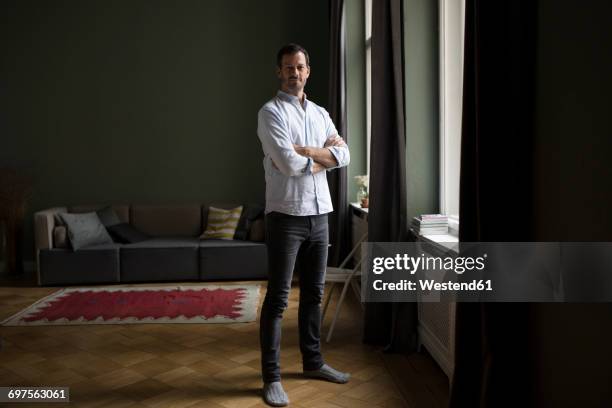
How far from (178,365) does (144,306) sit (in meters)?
1.57

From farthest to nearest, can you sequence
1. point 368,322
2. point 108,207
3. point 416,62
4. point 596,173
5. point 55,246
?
point 108,207 < point 55,246 < point 368,322 < point 416,62 < point 596,173

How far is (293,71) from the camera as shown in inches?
104

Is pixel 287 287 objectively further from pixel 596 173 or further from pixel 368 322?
pixel 596 173

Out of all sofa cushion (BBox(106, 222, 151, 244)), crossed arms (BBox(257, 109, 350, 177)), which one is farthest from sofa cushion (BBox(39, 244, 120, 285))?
crossed arms (BBox(257, 109, 350, 177))

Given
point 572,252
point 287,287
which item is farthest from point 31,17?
point 572,252

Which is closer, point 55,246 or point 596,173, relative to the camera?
point 596,173

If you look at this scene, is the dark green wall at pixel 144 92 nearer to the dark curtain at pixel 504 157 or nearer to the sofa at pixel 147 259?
the sofa at pixel 147 259

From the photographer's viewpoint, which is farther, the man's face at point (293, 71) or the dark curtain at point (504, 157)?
the man's face at point (293, 71)

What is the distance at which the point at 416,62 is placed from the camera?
3.34 m

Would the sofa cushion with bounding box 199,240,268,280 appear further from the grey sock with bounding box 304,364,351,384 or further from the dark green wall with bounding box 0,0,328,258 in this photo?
the grey sock with bounding box 304,364,351,384

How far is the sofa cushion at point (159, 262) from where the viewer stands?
5703 mm

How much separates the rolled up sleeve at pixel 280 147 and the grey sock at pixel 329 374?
1073 millimetres

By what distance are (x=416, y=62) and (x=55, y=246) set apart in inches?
165

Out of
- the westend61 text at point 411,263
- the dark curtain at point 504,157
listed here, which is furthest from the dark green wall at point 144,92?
the dark curtain at point 504,157
